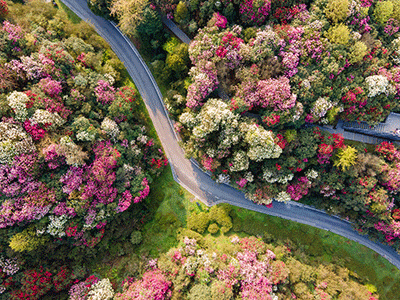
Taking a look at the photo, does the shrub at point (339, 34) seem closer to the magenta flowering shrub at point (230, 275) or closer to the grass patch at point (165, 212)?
the grass patch at point (165, 212)

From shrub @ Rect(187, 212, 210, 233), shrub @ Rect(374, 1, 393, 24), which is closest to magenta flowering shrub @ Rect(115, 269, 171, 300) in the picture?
shrub @ Rect(187, 212, 210, 233)

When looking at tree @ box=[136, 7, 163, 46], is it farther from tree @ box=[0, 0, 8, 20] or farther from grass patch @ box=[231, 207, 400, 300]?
grass patch @ box=[231, 207, 400, 300]

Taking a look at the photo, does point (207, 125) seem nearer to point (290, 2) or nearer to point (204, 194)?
point (204, 194)

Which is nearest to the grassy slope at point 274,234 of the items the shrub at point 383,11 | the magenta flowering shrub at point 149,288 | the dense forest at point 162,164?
the dense forest at point 162,164

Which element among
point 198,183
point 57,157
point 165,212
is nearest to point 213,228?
point 198,183

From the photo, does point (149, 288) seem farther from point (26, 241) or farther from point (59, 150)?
point (59, 150)
